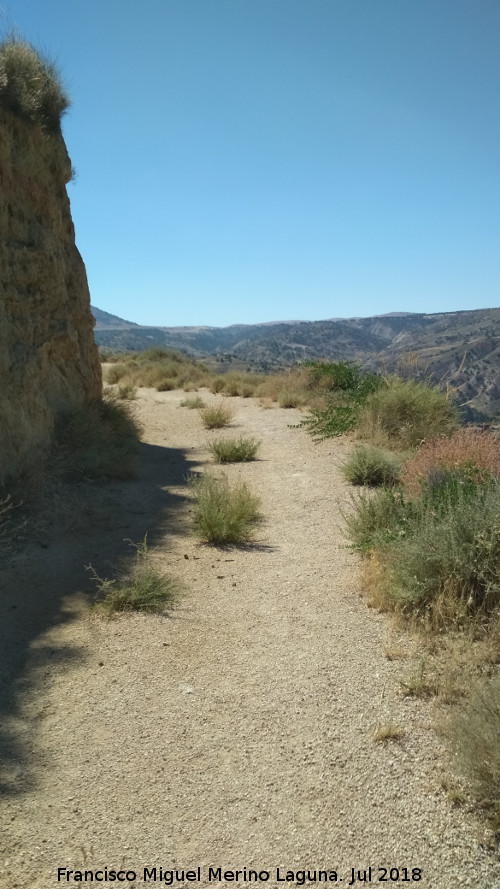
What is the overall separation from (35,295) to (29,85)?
2.70 metres

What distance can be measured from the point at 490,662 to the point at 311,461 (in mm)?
6504

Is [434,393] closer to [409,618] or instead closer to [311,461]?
[311,461]

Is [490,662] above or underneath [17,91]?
underneath

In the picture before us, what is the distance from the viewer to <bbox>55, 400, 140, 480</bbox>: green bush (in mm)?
8164

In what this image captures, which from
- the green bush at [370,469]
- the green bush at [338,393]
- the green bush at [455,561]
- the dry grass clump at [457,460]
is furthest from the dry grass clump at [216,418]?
the green bush at [455,561]

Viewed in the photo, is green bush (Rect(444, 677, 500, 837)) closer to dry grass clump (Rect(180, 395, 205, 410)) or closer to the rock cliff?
the rock cliff

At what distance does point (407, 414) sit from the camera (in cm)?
1066

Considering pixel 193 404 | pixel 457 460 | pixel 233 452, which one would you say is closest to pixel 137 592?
pixel 457 460

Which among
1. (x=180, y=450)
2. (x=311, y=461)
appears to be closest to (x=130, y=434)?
(x=180, y=450)

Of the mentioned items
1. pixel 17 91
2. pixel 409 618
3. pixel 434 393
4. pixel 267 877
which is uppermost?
pixel 17 91

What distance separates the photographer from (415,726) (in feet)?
10.8

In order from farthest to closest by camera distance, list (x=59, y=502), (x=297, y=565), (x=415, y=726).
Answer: (x=59, y=502) → (x=297, y=565) → (x=415, y=726)

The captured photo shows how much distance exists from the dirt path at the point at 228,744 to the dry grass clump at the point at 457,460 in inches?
39.1

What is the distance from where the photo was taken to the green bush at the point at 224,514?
6605 mm
